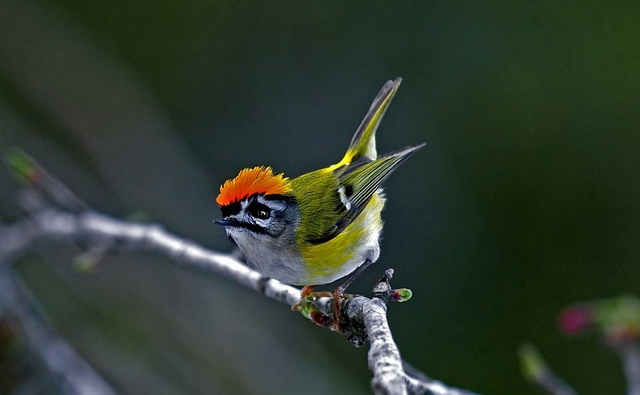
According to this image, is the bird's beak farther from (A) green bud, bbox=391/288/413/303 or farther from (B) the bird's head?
(A) green bud, bbox=391/288/413/303

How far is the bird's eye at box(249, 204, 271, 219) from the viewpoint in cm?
278

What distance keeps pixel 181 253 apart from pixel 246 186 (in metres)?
0.31

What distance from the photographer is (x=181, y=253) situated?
2676 millimetres

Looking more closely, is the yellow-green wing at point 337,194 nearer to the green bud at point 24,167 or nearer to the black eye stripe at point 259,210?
the black eye stripe at point 259,210

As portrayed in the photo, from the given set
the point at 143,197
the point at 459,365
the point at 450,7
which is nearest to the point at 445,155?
the point at 450,7

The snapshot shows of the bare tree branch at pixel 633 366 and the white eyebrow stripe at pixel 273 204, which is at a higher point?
the white eyebrow stripe at pixel 273 204

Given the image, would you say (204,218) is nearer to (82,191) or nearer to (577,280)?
(82,191)

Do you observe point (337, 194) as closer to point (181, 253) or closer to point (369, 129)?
point (369, 129)

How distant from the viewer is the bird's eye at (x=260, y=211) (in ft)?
9.12

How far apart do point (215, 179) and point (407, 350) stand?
5.84 feet

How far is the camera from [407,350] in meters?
4.86

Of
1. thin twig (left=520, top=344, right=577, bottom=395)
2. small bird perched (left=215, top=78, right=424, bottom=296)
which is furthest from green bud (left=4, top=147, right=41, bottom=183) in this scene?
thin twig (left=520, top=344, right=577, bottom=395)

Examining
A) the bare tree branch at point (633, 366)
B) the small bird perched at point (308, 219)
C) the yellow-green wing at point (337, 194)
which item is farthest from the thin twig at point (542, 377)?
the yellow-green wing at point (337, 194)

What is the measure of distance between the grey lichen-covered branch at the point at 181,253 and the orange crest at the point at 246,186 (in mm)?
200
